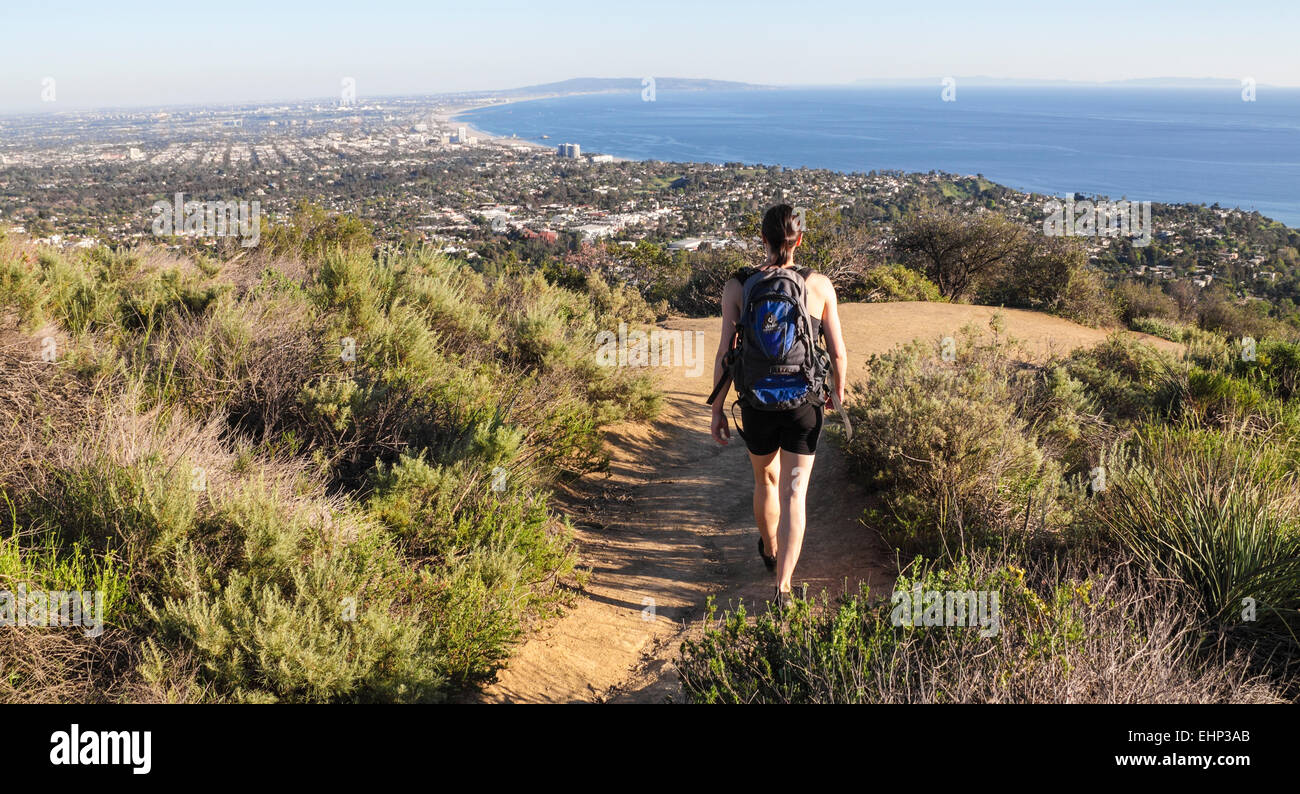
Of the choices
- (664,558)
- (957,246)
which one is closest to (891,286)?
(957,246)

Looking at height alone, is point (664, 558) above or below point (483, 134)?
below

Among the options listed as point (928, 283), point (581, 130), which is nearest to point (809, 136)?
point (581, 130)

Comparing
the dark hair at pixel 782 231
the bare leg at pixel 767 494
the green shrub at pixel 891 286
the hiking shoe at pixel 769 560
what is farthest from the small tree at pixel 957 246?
the dark hair at pixel 782 231

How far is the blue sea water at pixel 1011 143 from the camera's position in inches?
2657

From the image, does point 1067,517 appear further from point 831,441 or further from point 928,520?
point 831,441

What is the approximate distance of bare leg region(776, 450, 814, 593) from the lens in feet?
12.1

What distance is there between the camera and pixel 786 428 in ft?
11.8

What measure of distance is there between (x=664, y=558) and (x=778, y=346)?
2032mm

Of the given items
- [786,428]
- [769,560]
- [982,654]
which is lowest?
[769,560]

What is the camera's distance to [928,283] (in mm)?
16984

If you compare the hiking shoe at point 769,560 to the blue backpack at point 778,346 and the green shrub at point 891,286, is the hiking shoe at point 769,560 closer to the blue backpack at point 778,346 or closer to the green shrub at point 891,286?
the blue backpack at point 778,346

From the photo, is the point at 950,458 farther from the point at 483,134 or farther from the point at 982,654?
the point at 483,134

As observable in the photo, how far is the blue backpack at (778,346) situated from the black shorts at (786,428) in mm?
74
